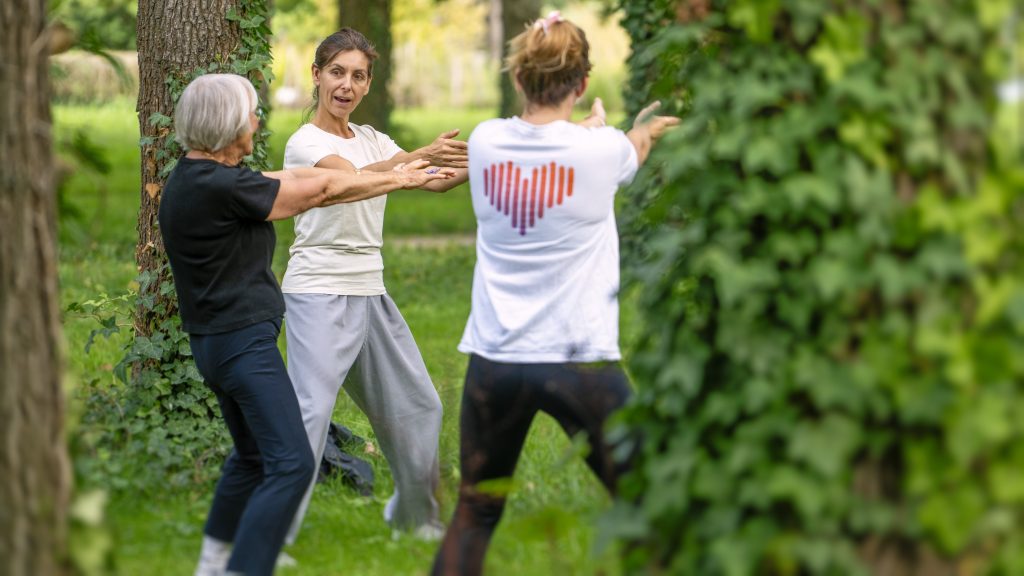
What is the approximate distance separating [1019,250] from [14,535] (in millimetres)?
2527

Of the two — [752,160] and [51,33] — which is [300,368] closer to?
[51,33]

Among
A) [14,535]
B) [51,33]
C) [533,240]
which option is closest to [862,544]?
[533,240]

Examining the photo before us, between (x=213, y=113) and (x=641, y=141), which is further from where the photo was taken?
(x=213, y=113)

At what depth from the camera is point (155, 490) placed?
20.7ft

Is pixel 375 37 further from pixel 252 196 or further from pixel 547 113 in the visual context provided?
pixel 547 113

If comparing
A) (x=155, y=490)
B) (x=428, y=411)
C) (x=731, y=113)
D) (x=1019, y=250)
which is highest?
(x=731, y=113)

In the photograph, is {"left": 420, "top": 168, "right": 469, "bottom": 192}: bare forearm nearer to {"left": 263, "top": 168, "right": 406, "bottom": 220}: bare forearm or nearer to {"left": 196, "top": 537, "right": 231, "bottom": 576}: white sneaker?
{"left": 263, "top": 168, "right": 406, "bottom": 220}: bare forearm

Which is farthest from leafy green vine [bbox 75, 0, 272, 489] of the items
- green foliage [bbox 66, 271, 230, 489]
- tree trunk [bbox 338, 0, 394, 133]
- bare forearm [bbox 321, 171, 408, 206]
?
tree trunk [bbox 338, 0, 394, 133]

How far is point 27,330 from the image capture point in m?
3.67

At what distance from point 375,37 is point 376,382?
48.0 ft

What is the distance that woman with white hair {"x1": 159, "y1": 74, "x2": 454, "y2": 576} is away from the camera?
474 centimetres

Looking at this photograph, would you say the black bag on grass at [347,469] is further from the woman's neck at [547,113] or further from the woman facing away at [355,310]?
the woman's neck at [547,113]

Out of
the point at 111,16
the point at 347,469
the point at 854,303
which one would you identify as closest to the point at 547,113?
the point at 854,303

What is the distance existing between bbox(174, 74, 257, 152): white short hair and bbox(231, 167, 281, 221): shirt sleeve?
0.13 metres
